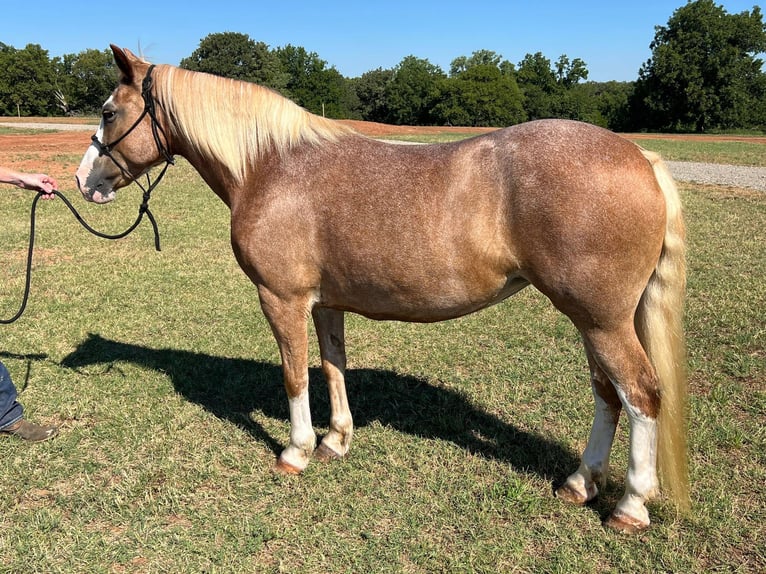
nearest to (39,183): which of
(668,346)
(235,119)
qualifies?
(235,119)

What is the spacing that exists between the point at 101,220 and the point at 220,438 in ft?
25.6

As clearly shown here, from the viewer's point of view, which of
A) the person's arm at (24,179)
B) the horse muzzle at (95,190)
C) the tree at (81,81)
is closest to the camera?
the horse muzzle at (95,190)

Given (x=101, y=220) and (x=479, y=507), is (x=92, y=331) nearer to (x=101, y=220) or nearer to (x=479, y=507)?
(x=479, y=507)

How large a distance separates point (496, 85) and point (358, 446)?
190ft

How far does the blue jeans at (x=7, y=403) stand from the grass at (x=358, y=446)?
21 cm

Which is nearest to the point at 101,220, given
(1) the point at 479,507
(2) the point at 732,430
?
(1) the point at 479,507

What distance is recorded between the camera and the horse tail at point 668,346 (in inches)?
99.4

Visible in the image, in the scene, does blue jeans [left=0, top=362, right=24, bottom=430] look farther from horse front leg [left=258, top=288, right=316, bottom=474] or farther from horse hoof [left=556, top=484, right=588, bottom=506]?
horse hoof [left=556, top=484, right=588, bottom=506]

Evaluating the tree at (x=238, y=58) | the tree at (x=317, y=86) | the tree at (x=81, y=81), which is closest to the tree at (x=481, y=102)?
the tree at (x=317, y=86)

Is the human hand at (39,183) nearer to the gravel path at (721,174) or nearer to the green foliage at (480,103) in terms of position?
the gravel path at (721,174)

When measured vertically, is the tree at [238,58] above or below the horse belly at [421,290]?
above

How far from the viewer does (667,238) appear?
249cm


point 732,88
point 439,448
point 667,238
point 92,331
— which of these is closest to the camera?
point 667,238

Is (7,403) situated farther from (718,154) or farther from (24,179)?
(718,154)
